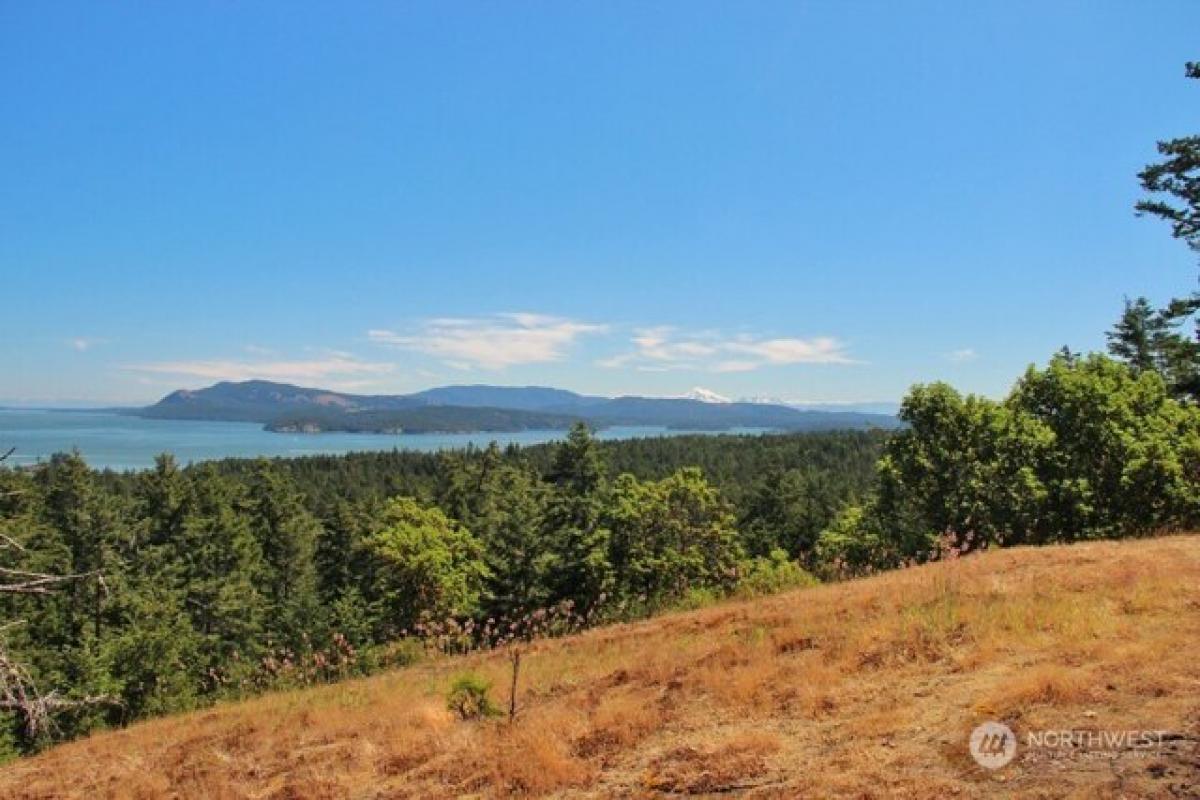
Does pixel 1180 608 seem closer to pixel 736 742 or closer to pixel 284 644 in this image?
pixel 736 742

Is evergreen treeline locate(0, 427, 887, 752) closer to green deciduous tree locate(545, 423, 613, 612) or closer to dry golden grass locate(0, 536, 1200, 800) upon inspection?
green deciduous tree locate(545, 423, 613, 612)

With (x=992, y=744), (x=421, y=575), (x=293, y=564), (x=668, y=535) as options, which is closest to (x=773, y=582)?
(x=992, y=744)

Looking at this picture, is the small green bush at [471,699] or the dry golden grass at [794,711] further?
the small green bush at [471,699]

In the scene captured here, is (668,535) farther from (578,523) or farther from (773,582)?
(773,582)

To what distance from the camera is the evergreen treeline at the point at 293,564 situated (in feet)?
106

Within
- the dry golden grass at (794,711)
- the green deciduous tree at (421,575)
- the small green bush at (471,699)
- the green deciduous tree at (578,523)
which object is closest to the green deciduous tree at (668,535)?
the green deciduous tree at (578,523)

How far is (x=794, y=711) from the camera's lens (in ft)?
25.9

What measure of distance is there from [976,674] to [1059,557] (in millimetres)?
7966

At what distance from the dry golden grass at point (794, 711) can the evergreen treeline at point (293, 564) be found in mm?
6251

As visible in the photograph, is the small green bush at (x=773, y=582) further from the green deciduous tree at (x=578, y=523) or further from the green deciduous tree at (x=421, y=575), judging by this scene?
the green deciduous tree at (x=421, y=575)

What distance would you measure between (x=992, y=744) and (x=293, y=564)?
55.4 m

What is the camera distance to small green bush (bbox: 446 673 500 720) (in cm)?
1030

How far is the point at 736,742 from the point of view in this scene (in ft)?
24.0

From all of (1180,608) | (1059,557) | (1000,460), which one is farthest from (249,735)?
(1000,460)
